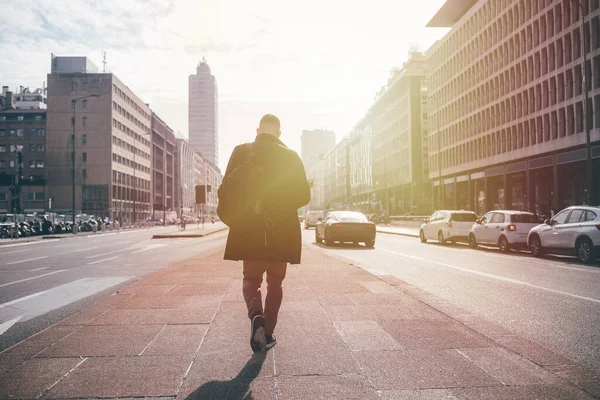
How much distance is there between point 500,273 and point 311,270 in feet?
13.0

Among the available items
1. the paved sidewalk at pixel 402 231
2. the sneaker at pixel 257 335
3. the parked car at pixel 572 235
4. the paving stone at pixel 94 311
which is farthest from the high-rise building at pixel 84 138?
the sneaker at pixel 257 335

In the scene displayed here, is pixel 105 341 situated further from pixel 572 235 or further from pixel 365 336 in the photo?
pixel 572 235

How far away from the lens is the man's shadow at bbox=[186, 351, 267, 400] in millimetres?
3455

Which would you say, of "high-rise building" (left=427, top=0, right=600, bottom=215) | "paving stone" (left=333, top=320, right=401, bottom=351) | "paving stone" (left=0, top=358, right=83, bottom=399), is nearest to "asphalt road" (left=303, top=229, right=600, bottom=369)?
"paving stone" (left=333, top=320, right=401, bottom=351)

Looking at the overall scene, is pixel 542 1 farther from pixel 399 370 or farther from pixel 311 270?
pixel 399 370

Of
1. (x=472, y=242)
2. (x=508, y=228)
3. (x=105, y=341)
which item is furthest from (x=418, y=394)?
(x=472, y=242)

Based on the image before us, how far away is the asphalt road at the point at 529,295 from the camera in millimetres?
5352

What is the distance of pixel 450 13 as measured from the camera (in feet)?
197

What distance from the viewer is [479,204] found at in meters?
53.0

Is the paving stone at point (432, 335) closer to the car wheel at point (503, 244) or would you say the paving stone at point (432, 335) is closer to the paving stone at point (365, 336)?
the paving stone at point (365, 336)

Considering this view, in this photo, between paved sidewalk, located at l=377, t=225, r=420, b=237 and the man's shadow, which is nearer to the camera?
the man's shadow

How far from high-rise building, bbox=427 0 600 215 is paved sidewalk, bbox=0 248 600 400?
2360 cm

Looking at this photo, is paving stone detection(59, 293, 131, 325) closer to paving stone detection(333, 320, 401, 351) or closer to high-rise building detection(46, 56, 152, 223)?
paving stone detection(333, 320, 401, 351)

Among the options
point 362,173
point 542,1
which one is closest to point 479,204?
point 542,1
